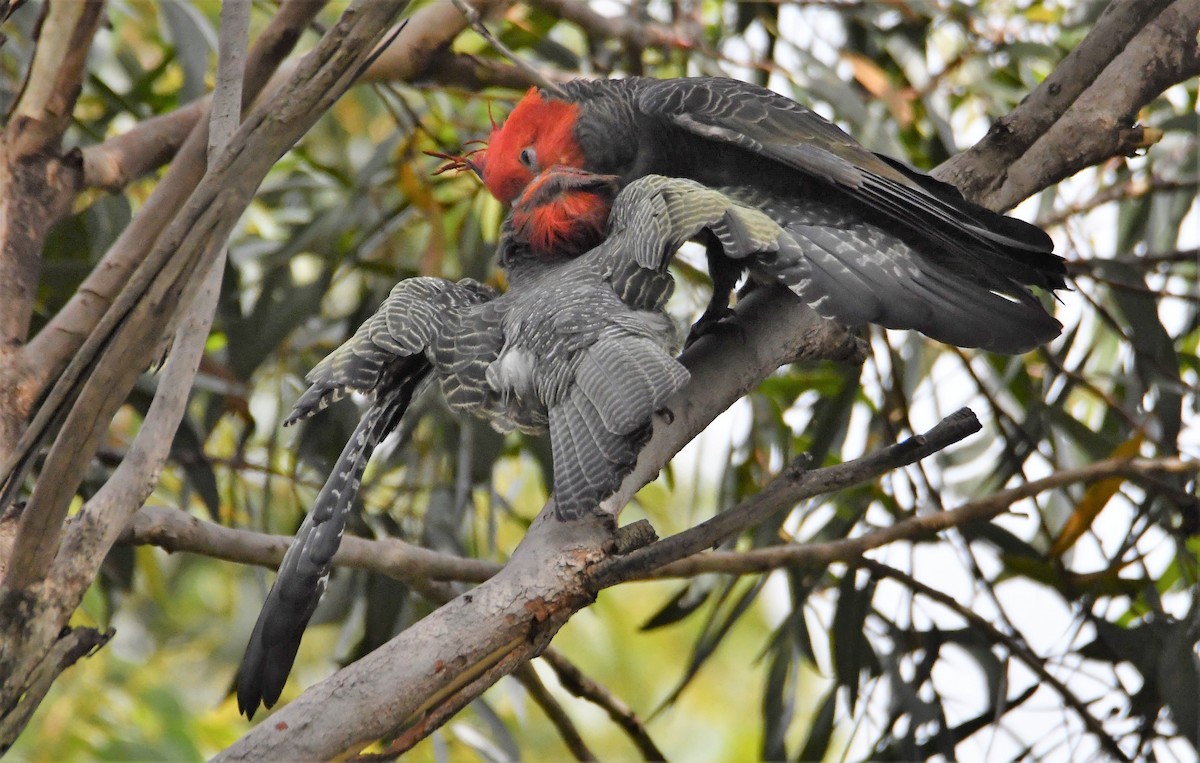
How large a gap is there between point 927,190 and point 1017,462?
3.25 feet

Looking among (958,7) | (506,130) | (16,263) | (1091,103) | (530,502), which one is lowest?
(1091,103)

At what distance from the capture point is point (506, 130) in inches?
73.2

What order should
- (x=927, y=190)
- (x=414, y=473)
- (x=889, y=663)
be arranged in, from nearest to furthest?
(x=927, y=190), (x=889, y=663), (x=414, y=473)

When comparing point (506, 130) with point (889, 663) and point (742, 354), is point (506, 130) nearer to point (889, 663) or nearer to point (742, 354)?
point (742, 354)

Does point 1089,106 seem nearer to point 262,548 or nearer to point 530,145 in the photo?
point 530,145

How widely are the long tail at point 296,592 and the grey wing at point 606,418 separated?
11.3 inches

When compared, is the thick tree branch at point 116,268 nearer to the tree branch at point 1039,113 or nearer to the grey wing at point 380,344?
the grey wing at point 380,344

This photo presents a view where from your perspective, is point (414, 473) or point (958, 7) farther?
point (958, 7)

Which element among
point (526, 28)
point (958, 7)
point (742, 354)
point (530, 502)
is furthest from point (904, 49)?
point (530, 502)

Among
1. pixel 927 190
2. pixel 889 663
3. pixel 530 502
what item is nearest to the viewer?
pixel 927 190

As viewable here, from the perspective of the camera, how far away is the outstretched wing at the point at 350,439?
134 centimetres

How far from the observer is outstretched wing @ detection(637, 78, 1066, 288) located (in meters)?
1.52

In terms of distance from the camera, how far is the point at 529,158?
1845 mm

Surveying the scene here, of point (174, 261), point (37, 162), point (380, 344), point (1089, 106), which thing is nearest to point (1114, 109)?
point (1089, 106)
